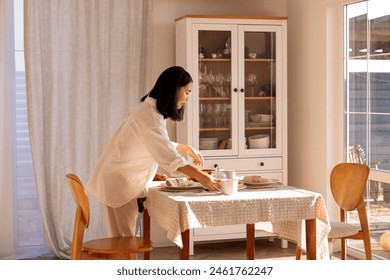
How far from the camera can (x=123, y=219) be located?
11.9 ft

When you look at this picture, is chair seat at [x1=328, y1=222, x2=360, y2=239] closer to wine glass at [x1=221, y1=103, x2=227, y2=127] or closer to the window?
the window

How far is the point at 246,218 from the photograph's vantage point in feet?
10.3

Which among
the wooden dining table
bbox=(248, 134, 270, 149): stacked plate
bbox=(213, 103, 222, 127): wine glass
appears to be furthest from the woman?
bbox=(248, 134, 270, 149): stacked plate

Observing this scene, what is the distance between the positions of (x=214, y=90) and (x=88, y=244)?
2.22 m

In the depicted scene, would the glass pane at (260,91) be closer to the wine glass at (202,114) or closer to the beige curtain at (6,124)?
the wine glass at (202,114)

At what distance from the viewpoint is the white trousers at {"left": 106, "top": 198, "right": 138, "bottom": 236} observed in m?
3.60

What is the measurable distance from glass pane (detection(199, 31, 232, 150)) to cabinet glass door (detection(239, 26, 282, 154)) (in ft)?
0.44

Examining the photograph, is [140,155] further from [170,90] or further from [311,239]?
[311,239]

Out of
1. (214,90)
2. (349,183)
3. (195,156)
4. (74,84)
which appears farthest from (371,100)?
(74,84)

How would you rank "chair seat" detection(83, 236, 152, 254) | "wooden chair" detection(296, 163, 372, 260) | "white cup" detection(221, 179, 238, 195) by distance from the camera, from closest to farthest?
"white cup" detection(221, 179, 238, 195) → "chair seat" detection(83, 236, 152, 254) → "wooden chair" detection(296, 163, 372, 260)

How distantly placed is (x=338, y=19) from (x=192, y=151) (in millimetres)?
2020
